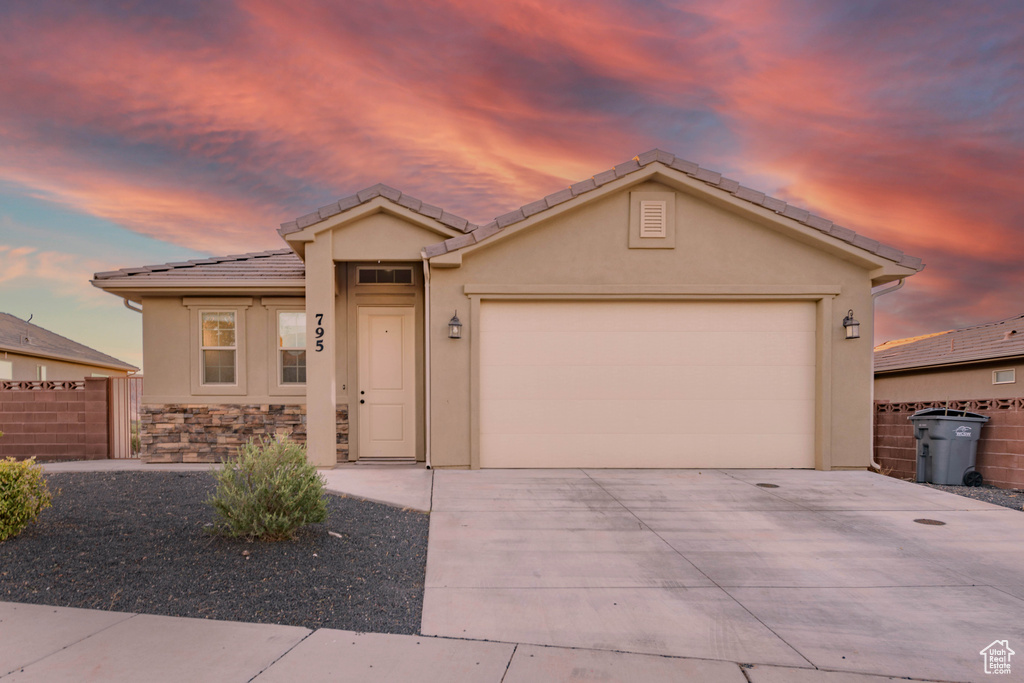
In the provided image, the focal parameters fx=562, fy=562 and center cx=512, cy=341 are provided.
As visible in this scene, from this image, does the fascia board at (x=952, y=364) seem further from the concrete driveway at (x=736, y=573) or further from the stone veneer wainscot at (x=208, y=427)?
the stone veneer wainscot at (x=208, y=427)

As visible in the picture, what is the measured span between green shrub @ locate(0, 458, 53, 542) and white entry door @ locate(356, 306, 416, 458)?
5089mm

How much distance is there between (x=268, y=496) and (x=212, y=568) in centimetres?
67

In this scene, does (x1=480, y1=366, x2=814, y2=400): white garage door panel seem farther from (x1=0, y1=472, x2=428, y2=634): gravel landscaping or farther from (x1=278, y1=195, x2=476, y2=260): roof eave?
(x1=0, y1=472, x2=428, y2=634): gravel landscaping

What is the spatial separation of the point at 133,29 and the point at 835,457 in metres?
13.1

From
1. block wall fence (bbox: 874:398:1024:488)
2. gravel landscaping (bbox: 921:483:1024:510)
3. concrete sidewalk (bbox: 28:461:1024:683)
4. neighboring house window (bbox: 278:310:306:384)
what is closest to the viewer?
concrete sidewalk (bbox: 28:461:1024:683)

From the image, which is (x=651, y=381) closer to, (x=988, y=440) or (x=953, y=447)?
(x=953, y=447)

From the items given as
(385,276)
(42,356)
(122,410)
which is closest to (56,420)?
(122,410)

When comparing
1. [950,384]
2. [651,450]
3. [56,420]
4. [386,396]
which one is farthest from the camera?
[950,384]

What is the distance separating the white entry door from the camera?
32.0ft

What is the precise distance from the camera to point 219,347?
400 inches

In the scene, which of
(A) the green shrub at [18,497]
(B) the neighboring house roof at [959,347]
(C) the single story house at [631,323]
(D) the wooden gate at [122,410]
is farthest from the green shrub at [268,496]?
(B) the neighboring house roof at [959,347]

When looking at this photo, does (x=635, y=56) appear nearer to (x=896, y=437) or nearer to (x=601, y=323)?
(x=601, y=323)

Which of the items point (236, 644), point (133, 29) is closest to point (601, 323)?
point (236, 644)

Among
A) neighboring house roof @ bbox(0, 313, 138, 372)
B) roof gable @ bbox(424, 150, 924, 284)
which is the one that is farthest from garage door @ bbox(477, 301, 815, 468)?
neighboring house roof @ bbox(0, 313, 138, 372)
